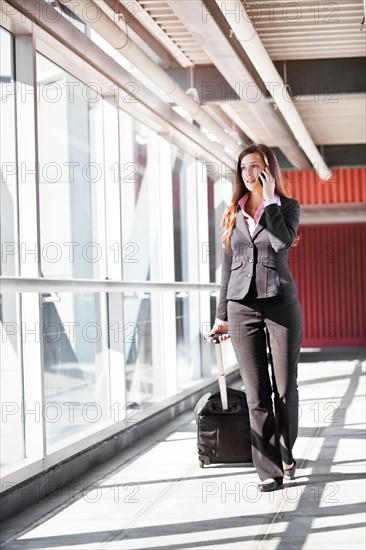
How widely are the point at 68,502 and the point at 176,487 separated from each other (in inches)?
23.2

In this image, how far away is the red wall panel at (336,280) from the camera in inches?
821

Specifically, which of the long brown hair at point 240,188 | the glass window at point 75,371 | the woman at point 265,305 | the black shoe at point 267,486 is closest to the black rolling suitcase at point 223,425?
the woman at point 265,305

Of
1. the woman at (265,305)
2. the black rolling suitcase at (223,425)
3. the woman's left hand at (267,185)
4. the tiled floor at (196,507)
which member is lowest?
the tiled floor at (196,507)

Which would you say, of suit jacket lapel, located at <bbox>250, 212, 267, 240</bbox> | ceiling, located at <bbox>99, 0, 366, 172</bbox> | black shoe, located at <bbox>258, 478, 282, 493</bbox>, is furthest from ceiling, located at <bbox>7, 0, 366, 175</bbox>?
black shoe, located at <bbox>258, 478, 282, 493</bbox>

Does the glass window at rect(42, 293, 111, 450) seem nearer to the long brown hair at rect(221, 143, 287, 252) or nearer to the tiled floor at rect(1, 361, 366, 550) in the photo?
the tiled floor at rect(1, 361, 366, 550)

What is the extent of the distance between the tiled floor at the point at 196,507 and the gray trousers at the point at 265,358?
0.73 ft

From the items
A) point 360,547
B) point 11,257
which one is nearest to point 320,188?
point 11,257

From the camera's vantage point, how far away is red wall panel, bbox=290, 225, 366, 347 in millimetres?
20859

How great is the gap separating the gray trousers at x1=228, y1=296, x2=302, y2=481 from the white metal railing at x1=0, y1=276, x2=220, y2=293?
0.89m

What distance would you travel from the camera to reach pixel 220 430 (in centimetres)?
512

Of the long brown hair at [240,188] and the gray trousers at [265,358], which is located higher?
Result: the long brown hair at [240,188]

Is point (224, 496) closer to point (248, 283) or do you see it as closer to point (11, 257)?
point (248, 283)

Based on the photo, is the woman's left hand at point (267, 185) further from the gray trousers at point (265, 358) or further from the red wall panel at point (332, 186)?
the red wall panel at point (332, 186)

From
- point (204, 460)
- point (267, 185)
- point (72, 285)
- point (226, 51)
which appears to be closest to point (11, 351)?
point (72, 285)
